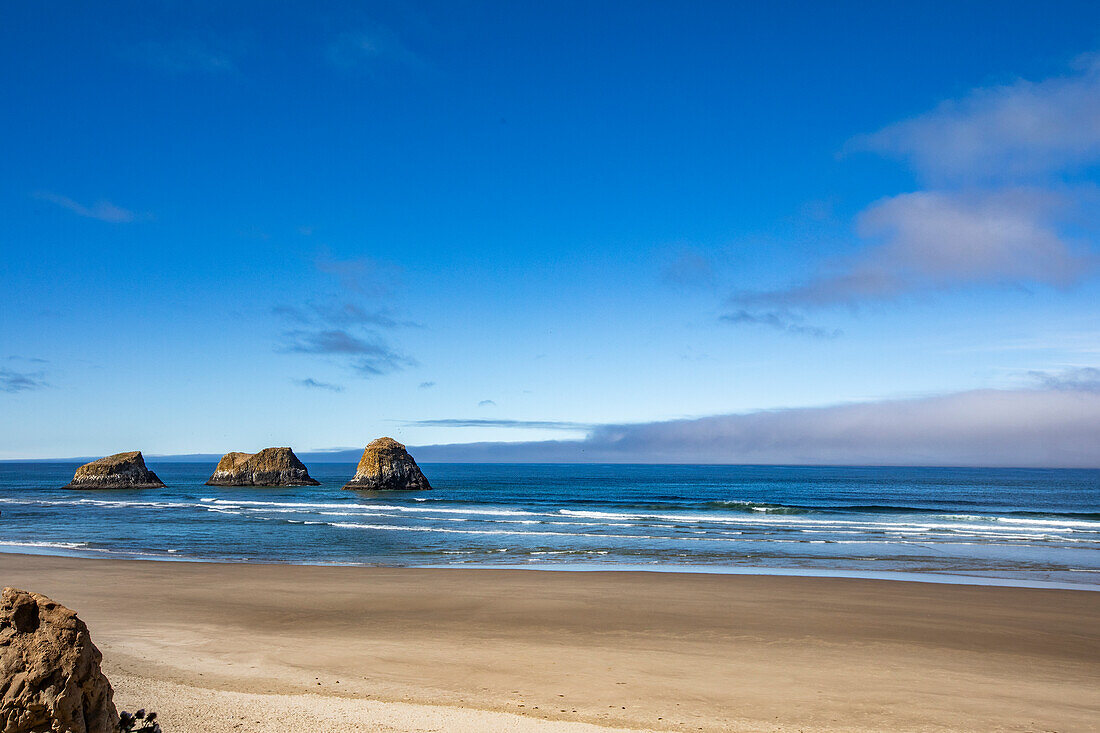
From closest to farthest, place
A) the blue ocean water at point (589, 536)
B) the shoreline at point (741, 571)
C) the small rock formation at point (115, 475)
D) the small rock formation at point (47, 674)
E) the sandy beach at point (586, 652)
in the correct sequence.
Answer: the small rock formation at point (47, 674)
the sandy beach at point (586, 652)
the shoreline at point (741, 571)
the blue ocean water at point (589, 536)
the small rock formation at point (115, 475)

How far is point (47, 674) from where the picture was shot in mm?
5512

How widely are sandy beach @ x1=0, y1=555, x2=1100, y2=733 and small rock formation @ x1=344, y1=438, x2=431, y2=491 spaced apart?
5677cm

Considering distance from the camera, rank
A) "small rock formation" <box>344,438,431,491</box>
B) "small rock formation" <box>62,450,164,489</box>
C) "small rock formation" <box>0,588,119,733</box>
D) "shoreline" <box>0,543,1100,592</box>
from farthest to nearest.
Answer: "small rock formation" <box>62,450,164,489</box> < "small rock formation" <box>344,438,431,491</box> < "shoreline" <box>0,543,1100,592</box> < "small rock formation" <box>0,588,119,733</box>

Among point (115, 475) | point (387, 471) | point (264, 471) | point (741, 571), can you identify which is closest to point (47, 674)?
point (741, 571)

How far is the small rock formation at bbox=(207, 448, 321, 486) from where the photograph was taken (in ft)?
286

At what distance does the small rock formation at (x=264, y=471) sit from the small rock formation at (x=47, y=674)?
3384 inches

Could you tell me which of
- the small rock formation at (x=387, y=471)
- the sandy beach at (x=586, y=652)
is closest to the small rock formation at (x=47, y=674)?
the sandy beach at (x=586, y=652)

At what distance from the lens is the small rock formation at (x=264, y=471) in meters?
87.2

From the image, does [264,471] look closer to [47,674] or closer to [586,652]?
[586,652]

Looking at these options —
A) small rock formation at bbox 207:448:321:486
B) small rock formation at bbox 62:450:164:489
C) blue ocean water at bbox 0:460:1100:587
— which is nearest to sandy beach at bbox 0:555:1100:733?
blue ocean water at bbox 0:460:1100:587

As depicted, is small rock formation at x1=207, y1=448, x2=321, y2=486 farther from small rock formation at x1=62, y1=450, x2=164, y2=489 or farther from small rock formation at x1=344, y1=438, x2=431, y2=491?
small rock formation at x1=344, y1=438, x2=431, y2=491

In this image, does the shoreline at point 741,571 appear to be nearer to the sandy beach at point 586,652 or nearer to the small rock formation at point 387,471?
the sandy beach at point 586,652

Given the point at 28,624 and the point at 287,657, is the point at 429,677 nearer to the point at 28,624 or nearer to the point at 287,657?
the point at 287,657

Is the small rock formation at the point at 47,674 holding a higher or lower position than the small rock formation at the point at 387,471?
higher
